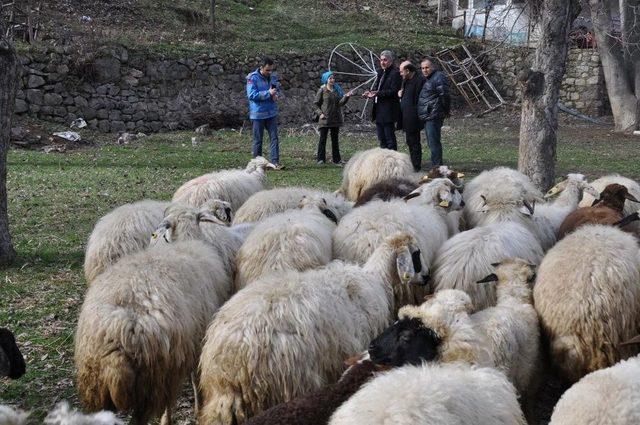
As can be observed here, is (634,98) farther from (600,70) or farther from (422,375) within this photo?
(422,375)

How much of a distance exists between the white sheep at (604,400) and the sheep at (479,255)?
5.80 ft

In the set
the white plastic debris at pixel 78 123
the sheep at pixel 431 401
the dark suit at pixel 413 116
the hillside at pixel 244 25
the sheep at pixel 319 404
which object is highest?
the hillside at pixel 244 25

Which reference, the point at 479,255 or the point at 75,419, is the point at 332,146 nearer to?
the point at 479,255

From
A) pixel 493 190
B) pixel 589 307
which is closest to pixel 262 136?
pixel 493 190

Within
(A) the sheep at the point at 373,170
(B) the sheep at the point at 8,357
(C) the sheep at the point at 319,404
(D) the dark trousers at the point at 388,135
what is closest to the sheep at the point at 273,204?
(A) the sheep at the point at 373,170

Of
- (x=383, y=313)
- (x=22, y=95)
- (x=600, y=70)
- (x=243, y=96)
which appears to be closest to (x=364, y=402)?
(x=383, y=313)

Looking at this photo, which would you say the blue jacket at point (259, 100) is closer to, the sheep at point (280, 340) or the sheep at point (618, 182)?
the sheep at point (618, 182)

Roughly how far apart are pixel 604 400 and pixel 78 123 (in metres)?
17.3

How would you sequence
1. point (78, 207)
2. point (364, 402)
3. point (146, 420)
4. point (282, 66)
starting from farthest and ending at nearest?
point (282, 66) < point (78, 207) < point (146, 420) < point (364, 402)

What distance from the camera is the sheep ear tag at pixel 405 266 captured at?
4.77m

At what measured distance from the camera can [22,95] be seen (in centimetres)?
1784

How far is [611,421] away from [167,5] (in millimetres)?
25214

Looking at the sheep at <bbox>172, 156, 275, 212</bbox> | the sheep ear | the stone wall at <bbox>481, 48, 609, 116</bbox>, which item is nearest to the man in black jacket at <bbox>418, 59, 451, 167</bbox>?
the sheep at <bbox>172, 156, 275, 212</bbox>

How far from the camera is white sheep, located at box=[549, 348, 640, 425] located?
9.89ft
